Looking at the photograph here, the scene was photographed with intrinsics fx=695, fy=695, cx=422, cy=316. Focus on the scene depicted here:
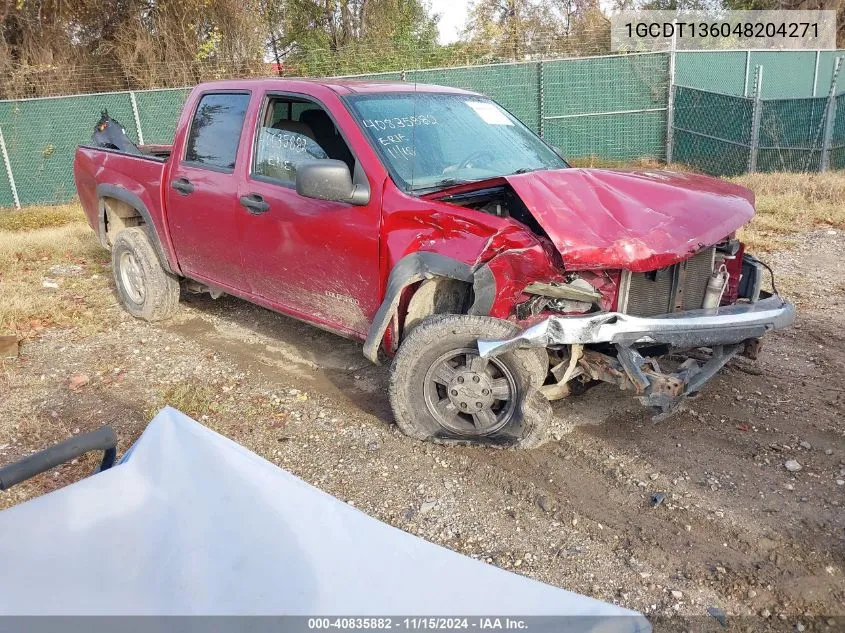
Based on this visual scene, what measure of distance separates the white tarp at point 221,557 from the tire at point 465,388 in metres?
1.89

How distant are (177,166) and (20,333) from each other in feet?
6.96

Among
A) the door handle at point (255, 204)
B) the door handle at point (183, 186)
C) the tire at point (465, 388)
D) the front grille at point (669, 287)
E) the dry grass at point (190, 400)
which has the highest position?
the door handle at point (183, 186)

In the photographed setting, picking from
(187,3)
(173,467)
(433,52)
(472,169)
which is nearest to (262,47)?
(187,3)

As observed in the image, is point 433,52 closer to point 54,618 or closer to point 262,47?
point 262,47

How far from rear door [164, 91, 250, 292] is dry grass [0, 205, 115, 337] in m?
1.49

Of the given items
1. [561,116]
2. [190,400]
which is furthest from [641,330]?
[561,116]

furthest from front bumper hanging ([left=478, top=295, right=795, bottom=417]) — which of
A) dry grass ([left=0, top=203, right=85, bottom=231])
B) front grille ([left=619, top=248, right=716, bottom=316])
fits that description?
dry grass ([left=0, top=203, right=85, bottom=231])

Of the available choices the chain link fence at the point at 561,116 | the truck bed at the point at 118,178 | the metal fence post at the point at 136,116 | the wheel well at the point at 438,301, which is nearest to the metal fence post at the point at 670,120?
the chain link fence at the point at 561,116

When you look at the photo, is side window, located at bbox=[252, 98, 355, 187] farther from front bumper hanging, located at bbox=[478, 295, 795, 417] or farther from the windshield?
front bumper hanging, located at bbox=[478, 295, 795, 417]

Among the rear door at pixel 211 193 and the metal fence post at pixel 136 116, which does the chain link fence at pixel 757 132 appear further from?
the metal fence post at pixel 136 116

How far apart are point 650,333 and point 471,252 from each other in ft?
3.03

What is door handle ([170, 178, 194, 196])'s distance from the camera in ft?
16.4

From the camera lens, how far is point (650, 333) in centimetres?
324

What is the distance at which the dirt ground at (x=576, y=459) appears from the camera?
271 cm
